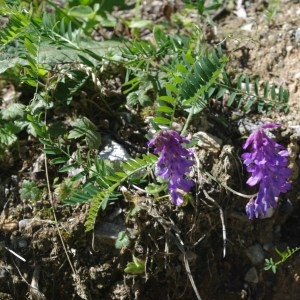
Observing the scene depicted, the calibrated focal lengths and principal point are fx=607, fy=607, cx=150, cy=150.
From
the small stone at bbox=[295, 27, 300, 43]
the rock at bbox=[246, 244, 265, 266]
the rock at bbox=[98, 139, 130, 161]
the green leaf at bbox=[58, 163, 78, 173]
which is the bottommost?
the rock at bbox=[246, 244, 265, 266]

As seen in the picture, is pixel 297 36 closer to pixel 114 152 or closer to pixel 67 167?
pixel 114 152

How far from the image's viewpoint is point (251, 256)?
2.32 metres

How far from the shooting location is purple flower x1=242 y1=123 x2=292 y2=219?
181 cm

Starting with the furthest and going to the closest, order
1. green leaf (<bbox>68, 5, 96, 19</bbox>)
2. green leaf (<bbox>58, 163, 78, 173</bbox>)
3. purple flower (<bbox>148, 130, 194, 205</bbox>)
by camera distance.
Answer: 1. green leaf (<bbox>68, 5, 96, 19</bbox>)
2. green leaf (<bbox>58, 163, 78, 173</bbox>)
3. purple flower (<bbox>148, 130, 194, 205</bbox>)

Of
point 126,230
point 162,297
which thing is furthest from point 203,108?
point 162,297

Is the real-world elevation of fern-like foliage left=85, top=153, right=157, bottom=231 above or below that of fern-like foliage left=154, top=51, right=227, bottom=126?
below

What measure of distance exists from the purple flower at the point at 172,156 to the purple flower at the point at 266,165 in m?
0.19

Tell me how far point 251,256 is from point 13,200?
0.92 m

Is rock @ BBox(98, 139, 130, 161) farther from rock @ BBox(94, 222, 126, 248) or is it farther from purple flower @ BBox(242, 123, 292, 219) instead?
purple flower @ BBox(242, 123, 292, 219)

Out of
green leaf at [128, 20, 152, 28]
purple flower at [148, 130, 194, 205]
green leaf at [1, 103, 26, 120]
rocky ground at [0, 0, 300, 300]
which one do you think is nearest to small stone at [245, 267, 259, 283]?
rocky ground at [0, 0, 300, 300]

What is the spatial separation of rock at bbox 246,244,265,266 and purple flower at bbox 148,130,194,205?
1.79 feet

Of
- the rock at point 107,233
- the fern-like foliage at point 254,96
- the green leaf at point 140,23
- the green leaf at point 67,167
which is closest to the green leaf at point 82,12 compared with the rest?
the green leaf at point 140,23

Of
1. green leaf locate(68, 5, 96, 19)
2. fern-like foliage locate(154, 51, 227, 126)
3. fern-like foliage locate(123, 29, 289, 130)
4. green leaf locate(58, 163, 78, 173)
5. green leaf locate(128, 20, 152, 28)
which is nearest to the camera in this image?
fern-like foliage locate(154, 51, 227, 126)

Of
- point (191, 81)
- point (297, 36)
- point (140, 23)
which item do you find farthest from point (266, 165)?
point (140, 23)
